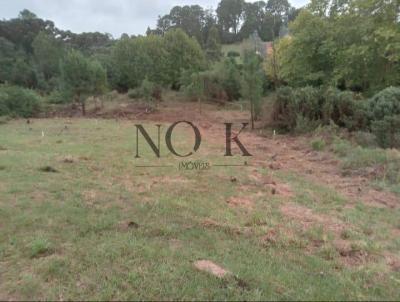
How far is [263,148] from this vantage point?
935 centimetres

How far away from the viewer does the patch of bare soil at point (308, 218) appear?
3831 millimetres

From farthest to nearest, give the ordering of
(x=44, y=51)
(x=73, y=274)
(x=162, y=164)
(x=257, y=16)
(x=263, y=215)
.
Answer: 1. (x=257, y=16)
2. (x=44, y=51)
3. (x=162, y=164)
4. (x=263, y=215)
5. (x=73, y=274)

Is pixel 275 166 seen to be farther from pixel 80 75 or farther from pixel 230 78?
pixel 230 78

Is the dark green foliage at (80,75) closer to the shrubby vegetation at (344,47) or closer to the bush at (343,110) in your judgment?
the shrubby vegetation at (344,47)

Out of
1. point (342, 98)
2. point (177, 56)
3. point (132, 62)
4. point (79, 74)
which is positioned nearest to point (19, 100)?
Answer: point (79, 74)

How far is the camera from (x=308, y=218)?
13.4ft

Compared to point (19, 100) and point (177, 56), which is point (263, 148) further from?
point (177, 56)

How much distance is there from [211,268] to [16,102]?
63.9ft

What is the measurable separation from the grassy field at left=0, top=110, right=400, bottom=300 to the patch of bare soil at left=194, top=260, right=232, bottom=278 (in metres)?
0.05

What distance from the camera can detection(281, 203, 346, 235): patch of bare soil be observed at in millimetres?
3831

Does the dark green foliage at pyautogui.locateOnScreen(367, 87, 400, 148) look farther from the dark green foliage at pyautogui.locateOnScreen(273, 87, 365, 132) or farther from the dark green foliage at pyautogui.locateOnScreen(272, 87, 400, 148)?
the dark green foliage at pyautogui.locateOnScreen(273, 87, 365, 132)

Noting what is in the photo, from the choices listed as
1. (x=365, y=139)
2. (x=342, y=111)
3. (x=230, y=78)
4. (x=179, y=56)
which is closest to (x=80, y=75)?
(x=179, y=56)

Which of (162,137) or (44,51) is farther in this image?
(44,51)

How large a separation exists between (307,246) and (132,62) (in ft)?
77.4
